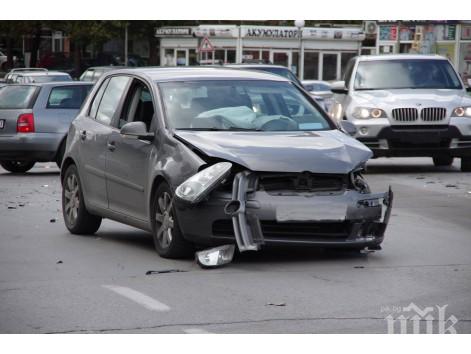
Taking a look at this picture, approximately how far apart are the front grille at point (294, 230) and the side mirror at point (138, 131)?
1.17 m

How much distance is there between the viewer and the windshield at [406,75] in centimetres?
2031

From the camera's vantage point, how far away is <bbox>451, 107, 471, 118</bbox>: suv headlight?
19.4m

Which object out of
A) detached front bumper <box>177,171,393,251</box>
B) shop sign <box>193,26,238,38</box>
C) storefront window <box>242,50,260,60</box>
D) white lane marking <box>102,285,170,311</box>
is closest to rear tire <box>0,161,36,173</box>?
detached front bumper <box>177,171,393,251</box>

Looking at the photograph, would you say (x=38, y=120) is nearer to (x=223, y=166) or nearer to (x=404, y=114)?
(x=404, y=114)

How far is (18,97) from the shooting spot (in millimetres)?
21078

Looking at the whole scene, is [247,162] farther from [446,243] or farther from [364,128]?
[364,128]

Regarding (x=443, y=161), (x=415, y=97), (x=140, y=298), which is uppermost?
(x=140, y=298)

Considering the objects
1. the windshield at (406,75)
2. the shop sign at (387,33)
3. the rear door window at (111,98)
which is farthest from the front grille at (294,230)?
the shop sign at (387,33)

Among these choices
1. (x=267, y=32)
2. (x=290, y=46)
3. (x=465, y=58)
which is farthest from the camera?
(x=290, y=46)

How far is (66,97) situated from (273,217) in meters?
11.8

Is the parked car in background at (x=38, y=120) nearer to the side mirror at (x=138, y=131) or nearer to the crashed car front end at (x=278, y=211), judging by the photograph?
the side mirror at (x=138, y=131)

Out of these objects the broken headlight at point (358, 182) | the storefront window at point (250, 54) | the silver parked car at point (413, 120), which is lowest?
the storefront window at point (250, 54)

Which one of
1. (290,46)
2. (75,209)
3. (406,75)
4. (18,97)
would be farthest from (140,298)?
(290,46)

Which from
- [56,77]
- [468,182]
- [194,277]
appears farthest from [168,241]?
[56,77]
